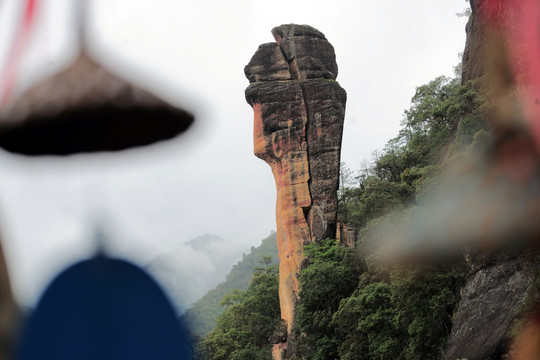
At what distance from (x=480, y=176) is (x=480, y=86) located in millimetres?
4135

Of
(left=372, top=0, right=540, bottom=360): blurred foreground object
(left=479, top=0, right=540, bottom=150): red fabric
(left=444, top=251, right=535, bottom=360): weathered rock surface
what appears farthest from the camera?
(left=444, top=251, right=535, bottom=360): weathered rock surface

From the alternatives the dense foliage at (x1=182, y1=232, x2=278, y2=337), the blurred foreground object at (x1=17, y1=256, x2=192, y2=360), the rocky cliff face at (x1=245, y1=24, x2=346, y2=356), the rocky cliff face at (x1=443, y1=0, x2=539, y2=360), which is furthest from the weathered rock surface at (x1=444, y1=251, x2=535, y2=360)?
the dense foliage at (x1=182, y1=232, x2=278, y2=337)

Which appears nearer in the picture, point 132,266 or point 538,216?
point 132,266

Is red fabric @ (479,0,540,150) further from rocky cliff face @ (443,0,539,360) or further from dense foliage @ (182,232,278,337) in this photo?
dense foliage @ (182,232,278,337)

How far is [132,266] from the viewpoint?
154cm

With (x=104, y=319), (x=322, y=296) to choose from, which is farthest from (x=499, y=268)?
(x=104, y=319)

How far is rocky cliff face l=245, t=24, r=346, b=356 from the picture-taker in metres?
24.0

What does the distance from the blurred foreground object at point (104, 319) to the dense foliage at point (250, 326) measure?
19.2m

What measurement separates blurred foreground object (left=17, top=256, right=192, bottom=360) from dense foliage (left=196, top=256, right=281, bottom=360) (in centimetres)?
1919

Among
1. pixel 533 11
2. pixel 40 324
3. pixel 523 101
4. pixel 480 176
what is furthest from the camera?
pixel 480 176

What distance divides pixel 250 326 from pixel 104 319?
24129mm

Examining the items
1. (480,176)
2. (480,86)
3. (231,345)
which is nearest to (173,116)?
(480,176)

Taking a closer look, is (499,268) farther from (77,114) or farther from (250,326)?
(250,326)

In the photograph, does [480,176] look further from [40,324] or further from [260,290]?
[260,290]
